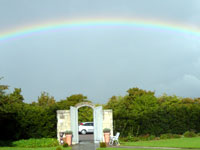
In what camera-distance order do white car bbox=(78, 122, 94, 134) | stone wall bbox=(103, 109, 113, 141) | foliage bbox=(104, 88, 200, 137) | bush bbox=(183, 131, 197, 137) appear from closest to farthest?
stone wall bbox=(103, 109, 113, 141) < bush bbox=(183, 131, 197, 137) < foliage bbox=(104, 88, 200, 137) < white car bbox=(78, 122, 94, 134)

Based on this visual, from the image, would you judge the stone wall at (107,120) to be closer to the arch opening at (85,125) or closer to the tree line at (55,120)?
the tree line at (55,120)

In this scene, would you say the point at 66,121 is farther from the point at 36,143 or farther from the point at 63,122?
the point at 36,143

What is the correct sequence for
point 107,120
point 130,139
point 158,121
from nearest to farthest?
point 107,120 < point 130,139 < point 158,121

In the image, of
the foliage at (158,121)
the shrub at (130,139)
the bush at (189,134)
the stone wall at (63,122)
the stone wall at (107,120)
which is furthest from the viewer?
the foliage at (158,121)

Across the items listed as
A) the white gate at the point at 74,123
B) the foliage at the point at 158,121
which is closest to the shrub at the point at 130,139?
the foliage at the point at 158,121

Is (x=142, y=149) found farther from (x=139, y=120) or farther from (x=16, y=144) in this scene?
(x=16, y=144)

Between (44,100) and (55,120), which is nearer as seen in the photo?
(55,120)

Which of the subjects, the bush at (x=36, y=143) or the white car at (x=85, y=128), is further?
the white car at (x=85, y=128)

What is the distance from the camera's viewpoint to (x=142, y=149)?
15820 mm

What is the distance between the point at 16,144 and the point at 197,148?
1331 centimetres

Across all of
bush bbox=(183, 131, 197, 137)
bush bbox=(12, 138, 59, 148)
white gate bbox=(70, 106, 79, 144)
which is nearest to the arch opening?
white gate bbox=(70, 106, 79, 144)

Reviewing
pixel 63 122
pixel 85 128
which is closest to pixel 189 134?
pixel 63 122

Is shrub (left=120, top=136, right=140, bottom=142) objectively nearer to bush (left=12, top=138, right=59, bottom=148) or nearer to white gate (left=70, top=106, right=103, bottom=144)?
white gate (left=70, top=106, right=103, bottom=144)

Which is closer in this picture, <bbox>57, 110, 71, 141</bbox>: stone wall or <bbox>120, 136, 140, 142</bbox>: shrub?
<bbox>57, 110, 71, 141</bbox>: stone wall
